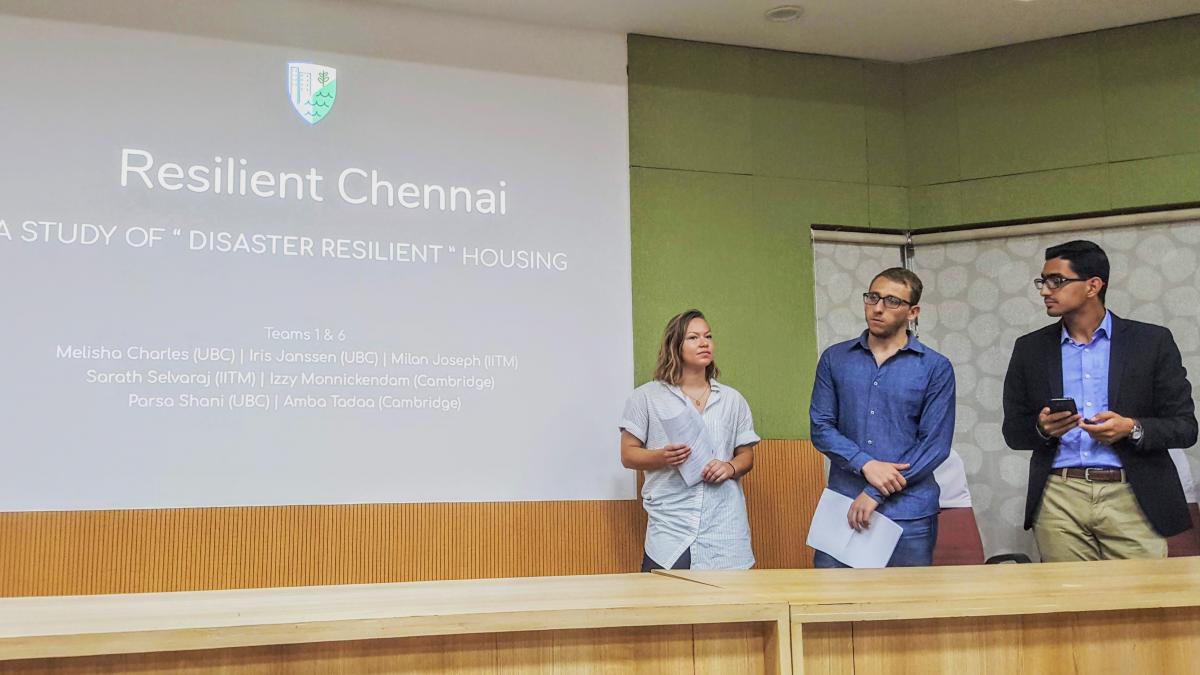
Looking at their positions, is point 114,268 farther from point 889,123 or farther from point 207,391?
point 889,123

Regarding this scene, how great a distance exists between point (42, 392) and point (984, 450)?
12.9 feet

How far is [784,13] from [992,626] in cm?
343

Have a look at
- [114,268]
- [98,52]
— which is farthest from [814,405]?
[98,52]

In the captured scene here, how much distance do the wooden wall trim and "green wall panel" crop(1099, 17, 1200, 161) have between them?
80.1 inches

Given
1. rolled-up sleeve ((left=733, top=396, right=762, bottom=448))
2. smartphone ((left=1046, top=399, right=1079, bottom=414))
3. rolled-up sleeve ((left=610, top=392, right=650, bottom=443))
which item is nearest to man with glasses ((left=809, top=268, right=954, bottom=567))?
smartphone ((left=1046, top=399, right=1079, bottom=414))

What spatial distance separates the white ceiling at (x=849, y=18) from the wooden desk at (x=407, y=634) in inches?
129

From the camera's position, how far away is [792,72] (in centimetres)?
489

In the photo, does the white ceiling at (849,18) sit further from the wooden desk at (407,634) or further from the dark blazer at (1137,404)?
the wooden desk at (407,634)

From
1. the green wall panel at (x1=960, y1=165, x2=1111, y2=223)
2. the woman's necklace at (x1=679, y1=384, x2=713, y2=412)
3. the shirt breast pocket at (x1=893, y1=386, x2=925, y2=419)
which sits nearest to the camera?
the shirt breast pocket at (x1=893, y1=386, x2=925, y2=419)

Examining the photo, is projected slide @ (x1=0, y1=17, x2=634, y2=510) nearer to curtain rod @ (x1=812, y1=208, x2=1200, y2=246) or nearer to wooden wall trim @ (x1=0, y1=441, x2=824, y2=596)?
wooden wall trim @ (x1=0, y1=441, x2=824, y2=596)

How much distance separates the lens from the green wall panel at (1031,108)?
4680 mm

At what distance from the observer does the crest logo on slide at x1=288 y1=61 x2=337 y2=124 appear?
13.6ft

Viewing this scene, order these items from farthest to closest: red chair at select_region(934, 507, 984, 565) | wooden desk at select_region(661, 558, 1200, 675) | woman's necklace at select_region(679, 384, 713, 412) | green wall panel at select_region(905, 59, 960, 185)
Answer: green wall panel at select_region(905, 59, 960, 185) → red chair at select_region(934, 507, 984, 565) → woman's necklace at select_region(679, 384, 713, 412) → wooden desk at select_region(661, 558, 1200, 675)

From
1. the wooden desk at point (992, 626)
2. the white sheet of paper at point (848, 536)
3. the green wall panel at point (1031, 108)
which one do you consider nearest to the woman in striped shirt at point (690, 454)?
the white sheet of paper at point (848, 536)
